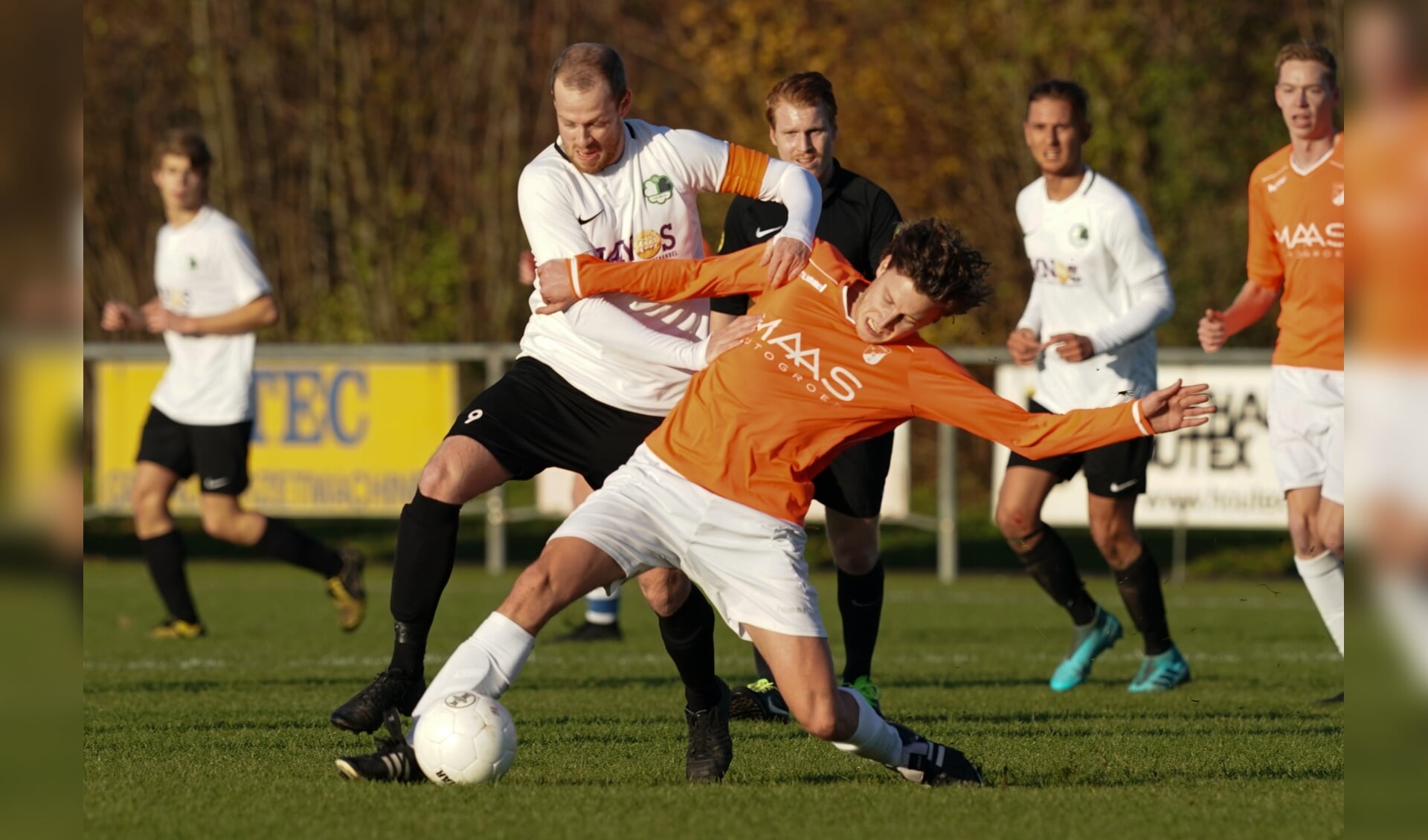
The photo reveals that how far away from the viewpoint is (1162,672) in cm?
785

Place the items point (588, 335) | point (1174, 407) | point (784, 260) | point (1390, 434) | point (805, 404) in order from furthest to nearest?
point (588, 335) → point (784, 260) → point (805, 404) → point (1174, 407) → point (1390, 434)

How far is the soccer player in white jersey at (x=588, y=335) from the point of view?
17.7 ft

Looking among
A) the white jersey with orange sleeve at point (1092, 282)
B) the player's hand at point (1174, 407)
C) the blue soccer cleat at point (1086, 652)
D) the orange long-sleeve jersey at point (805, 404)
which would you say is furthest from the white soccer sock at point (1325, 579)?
the player's hand at point (1174, 407)

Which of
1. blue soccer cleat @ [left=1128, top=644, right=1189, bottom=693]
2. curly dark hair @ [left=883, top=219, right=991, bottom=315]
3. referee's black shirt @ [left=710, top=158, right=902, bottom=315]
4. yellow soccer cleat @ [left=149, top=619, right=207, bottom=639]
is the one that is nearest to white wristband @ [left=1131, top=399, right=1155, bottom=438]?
curly dark hair @ [left=883, top=219, right=991, bottom=315]

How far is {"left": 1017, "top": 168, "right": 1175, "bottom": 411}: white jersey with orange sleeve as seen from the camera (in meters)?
7.77

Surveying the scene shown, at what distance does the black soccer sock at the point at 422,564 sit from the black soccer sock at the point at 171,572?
4390mm

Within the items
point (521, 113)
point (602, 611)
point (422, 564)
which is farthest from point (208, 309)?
point (521, 113)

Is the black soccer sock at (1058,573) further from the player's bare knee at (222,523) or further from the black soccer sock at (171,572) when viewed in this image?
the black soccer sock at (171,572)

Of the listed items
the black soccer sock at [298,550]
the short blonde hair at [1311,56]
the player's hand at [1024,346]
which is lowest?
the black soccer sock at [298,550]

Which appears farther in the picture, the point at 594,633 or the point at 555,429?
the point at 594,633

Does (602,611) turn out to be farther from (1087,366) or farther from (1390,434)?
(1390,434)

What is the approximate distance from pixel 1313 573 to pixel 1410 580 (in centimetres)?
531

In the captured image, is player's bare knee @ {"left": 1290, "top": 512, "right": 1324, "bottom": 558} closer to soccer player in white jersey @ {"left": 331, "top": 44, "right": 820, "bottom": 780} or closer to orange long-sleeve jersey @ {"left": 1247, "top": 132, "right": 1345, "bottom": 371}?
orange long-sleeve jersey @ {"left": 1247, "top": 132, "right": 1345, "bottom": 371}

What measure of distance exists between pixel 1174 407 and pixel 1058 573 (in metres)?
3.84
